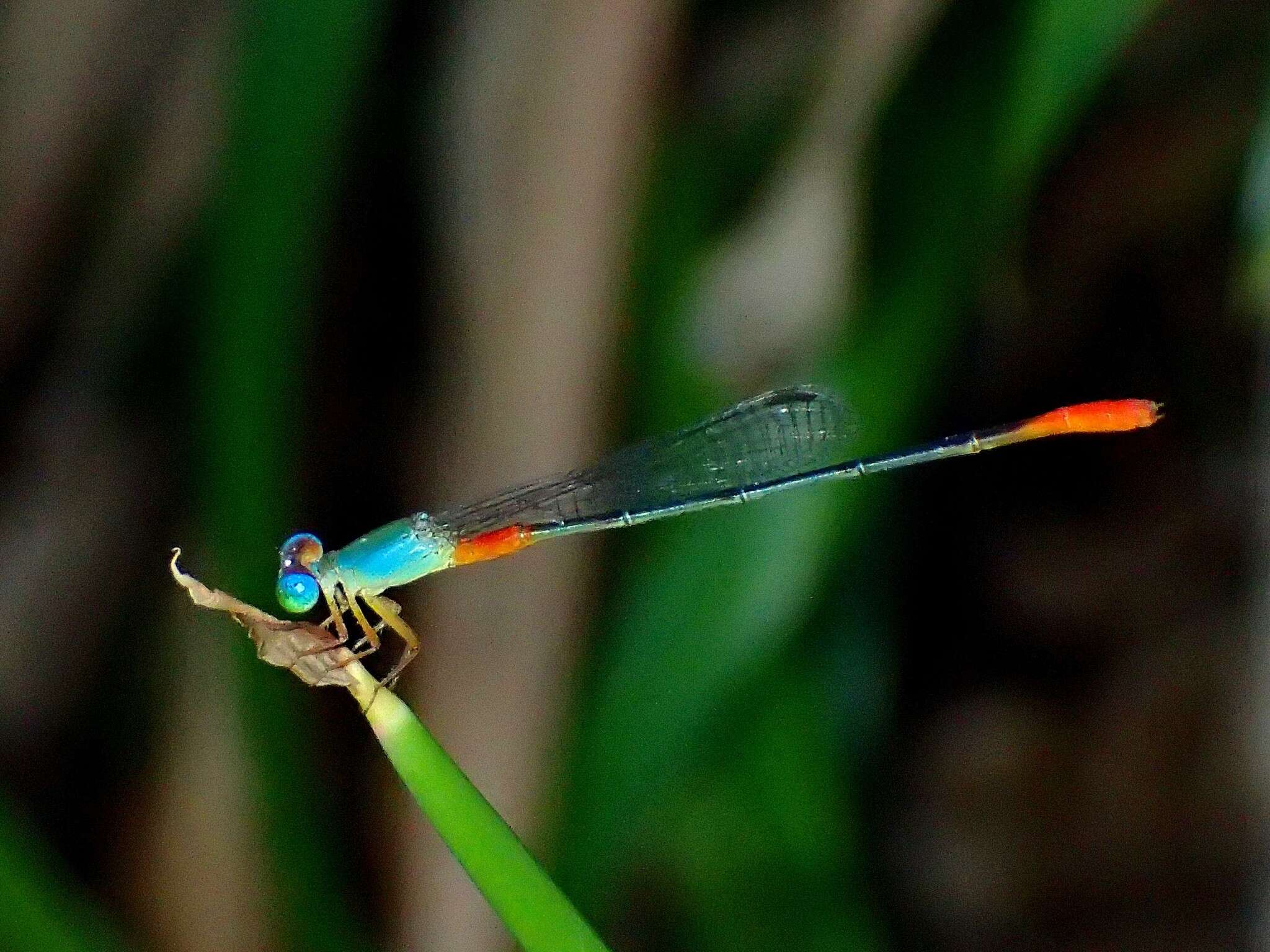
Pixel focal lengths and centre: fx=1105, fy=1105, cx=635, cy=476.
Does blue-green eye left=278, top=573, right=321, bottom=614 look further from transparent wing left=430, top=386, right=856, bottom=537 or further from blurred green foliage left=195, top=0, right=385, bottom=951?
transparent wing left=430, top=386, right=856, bottom=537

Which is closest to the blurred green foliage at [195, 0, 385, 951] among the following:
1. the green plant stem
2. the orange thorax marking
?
the orange thorax marking

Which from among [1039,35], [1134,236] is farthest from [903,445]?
[1134,236]

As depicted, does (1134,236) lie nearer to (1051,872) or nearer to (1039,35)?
(1039,35)

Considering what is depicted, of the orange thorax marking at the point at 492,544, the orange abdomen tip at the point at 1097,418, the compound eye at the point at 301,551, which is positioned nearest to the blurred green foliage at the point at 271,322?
the compound eye at the point at 301,551

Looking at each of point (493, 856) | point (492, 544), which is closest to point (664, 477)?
point (492, 544)

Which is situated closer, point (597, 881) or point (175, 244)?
point (597, 881)

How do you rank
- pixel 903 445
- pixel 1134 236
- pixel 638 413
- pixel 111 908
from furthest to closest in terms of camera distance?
1. pixel 1134 236
2. pixel 111 908
3. pixel 638 413
4. pixel 903 445
